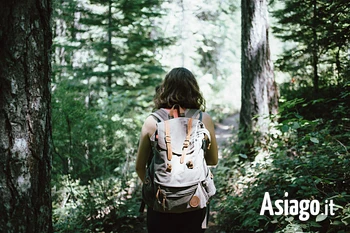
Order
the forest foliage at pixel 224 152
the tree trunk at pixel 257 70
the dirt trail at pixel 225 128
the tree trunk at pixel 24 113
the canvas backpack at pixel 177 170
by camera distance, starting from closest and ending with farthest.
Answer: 1. the tree trunk at pixel 24 113
2. the canvas backpack at pixel 177 170
3. the forest foliage at pixel 224 152
4. the tree trunk at pixel 257 70
5. the dirt trail at pixel 225 128

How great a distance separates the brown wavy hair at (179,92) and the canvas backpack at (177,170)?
184mm

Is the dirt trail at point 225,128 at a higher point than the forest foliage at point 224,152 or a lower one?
lower

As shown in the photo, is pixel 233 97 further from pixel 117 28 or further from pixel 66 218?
pixel 66 218

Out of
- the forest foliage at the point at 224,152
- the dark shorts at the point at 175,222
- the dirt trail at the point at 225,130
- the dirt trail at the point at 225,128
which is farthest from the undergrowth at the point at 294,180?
the dirt trail at the point at 225,128

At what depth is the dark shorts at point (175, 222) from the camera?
275cm

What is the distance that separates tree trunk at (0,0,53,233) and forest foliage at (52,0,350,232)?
2.27m

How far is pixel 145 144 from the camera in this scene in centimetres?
286

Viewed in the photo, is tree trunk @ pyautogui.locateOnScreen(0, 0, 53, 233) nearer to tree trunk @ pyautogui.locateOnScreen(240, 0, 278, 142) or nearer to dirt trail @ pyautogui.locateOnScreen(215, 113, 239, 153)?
tree trunk @ pyautogui.locateOnScreen(240, 0, 278, 142)

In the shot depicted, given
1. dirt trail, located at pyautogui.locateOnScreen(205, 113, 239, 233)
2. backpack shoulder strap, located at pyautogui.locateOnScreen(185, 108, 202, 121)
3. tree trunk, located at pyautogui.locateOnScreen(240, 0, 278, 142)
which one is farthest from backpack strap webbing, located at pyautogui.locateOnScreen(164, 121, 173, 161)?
dirt trail, located at pyautogui.locateOnScreen(205, 113, 239, 233)

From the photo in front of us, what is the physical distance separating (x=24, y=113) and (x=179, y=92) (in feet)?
4.02

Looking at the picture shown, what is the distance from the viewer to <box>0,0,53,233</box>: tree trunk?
7.73 ft

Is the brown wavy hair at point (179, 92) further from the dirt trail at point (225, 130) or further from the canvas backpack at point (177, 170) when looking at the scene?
the dirt trail at point (225, 130)

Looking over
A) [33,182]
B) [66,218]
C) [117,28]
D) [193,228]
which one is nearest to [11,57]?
[33,182]

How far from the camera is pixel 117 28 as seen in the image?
9898 mm
